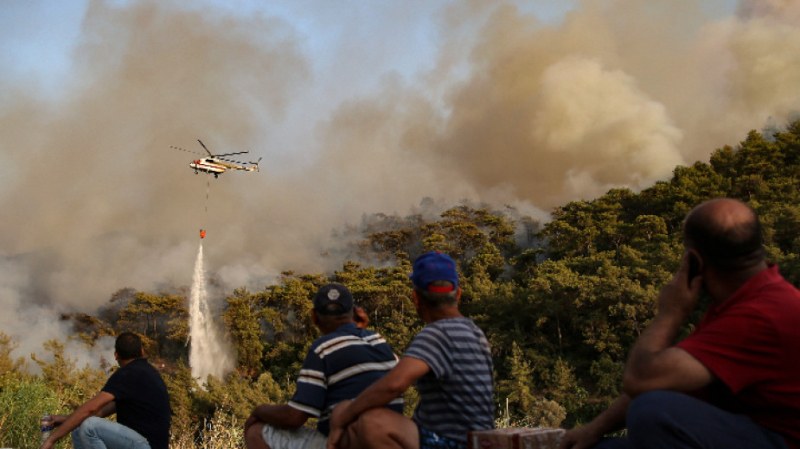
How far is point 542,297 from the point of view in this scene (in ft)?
153

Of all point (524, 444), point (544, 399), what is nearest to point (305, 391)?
point (524, 444)

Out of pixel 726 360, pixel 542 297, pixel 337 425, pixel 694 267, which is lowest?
pixel 337 425

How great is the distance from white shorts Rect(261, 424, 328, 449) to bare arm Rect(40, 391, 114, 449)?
211cm

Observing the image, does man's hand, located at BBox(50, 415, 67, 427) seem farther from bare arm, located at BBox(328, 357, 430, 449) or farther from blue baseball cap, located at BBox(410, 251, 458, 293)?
blue baseball cap, located at BBox(410, 251, 458, 293)

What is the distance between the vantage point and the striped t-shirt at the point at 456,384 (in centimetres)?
352

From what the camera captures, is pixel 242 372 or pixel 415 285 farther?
pixel 242 372

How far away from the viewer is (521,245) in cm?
6712

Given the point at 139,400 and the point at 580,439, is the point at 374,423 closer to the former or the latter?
the point at 580,439

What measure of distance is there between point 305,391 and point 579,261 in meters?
47.0

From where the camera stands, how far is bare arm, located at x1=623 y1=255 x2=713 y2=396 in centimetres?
245

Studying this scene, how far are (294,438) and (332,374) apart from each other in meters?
0.42

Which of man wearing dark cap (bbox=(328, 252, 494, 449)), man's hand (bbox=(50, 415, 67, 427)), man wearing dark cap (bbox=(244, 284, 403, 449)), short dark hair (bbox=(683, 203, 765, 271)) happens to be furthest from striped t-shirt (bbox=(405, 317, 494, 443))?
man's hand (bbox=(50, 415, 67, 427))

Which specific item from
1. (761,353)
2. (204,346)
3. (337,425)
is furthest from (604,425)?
(204,346)

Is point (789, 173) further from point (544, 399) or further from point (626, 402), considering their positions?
point (626, 402)
